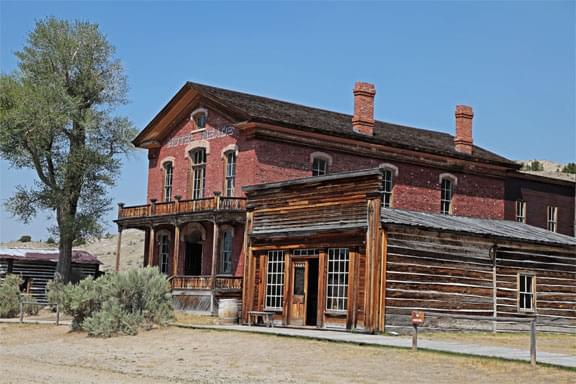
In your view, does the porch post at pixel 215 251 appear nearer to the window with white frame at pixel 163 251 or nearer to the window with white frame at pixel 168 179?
the window with white frame at pixel 163 251

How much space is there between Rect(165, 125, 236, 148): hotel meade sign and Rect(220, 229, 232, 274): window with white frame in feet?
13.0

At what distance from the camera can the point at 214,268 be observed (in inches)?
1270

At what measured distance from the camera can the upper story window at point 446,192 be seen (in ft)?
128

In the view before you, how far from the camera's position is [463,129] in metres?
40.7

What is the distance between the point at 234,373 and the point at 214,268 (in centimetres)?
1650

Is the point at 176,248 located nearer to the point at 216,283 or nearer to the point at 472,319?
the point at 216,283

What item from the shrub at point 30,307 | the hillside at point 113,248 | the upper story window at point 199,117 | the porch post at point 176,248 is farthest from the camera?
the hillside at point 113,248

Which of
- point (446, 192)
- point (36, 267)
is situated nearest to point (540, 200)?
point (446, 192)

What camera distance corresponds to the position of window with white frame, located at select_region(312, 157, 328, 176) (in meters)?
34.7

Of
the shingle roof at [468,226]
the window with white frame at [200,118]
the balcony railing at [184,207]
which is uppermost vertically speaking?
the window with white frame at [200,118]

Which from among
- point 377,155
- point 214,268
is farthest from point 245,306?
point 377,155

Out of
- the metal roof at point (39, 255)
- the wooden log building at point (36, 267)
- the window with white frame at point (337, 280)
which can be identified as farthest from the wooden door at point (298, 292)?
the metal roof at point (39, 255)

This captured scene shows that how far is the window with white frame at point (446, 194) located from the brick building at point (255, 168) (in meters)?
0.05

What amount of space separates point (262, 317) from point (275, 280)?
1196 mm
